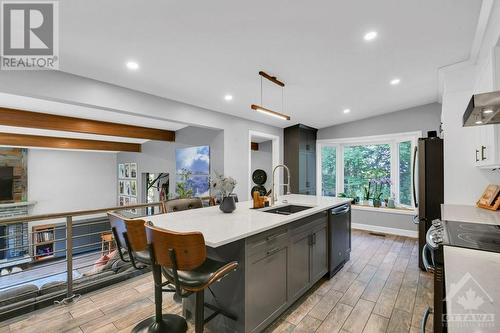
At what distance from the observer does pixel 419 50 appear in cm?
270

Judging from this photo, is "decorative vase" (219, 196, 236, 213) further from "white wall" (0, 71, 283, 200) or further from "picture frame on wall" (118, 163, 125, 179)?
"picture frame on wall" (118, 163, 125, 179)

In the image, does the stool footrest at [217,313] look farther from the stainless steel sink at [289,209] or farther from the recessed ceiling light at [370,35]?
the recessed ceiling light at [370,35]

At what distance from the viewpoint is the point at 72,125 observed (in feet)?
14.1

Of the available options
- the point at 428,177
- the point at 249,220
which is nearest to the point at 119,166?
the point at 249,220

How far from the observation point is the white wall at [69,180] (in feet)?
23.2

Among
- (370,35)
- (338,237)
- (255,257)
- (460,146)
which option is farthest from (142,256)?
(460,146)

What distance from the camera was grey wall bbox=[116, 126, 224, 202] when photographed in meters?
4.77

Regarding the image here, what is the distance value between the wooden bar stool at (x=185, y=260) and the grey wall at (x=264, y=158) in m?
5.52

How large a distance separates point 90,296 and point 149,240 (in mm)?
1868

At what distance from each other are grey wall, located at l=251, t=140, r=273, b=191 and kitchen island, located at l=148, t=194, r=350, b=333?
4.54 m

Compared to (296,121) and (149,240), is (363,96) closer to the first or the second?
(296,121)

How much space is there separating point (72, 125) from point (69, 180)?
177 inches

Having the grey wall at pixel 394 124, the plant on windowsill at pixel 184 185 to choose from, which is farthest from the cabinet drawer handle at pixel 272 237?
the grey wall at pixel 394 124

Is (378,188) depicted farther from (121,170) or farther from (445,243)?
(121,170)
